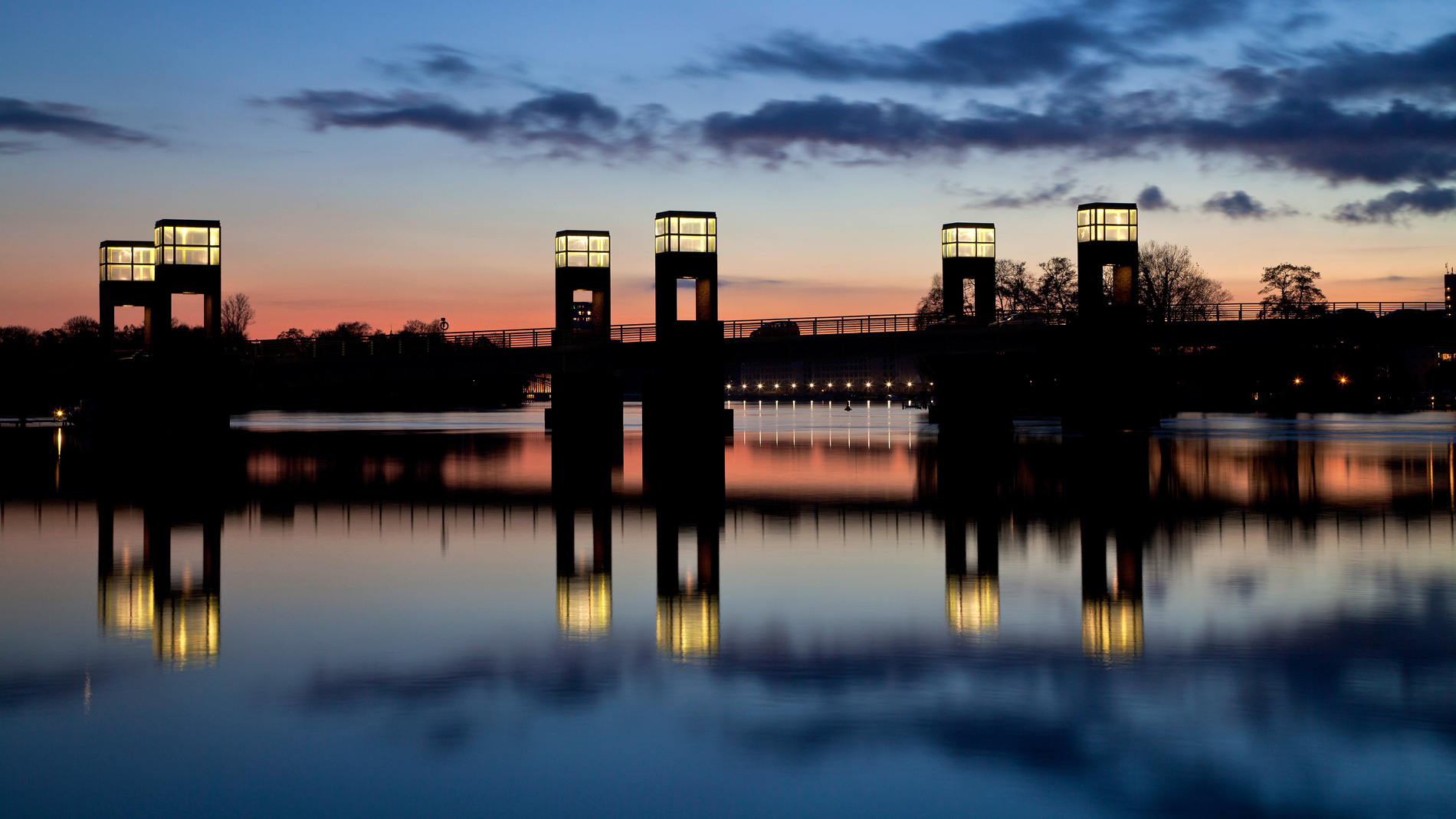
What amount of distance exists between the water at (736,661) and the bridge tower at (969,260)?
205 feet

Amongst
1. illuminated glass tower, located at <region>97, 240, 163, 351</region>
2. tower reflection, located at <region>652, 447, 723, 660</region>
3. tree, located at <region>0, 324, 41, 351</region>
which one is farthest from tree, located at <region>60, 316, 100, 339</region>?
tower reflection, located at <region>652, 447, 723, 660</region>

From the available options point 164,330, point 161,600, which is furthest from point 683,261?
point 161,600

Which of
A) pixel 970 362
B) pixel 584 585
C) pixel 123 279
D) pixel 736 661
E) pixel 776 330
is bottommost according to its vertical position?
pixel 736 661

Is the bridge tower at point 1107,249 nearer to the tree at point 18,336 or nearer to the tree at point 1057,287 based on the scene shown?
the tree at point 1057,287

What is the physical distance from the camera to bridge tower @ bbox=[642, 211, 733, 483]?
76250 millimetres

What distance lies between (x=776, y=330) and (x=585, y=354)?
12.2m

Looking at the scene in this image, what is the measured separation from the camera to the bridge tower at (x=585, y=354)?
3391 inches

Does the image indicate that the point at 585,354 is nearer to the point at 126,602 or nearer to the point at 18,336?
the point at 126,602

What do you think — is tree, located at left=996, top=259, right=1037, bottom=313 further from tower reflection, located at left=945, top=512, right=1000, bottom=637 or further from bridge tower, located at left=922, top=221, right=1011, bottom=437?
tower reflection, located at left=945, top=512, right=1000, bottom=637

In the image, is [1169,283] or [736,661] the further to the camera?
[1169,283]

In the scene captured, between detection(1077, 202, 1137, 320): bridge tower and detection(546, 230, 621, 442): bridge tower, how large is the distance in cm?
2968

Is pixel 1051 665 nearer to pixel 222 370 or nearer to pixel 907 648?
pixel 907 648

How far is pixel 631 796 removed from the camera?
1009 centimetres

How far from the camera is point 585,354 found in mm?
86312
